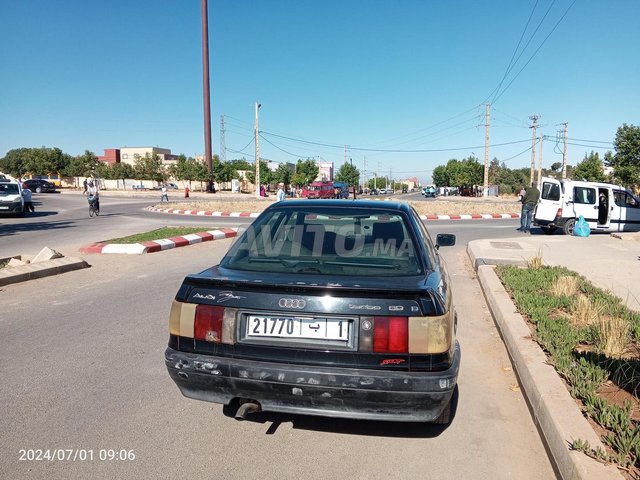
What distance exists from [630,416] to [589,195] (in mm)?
14506

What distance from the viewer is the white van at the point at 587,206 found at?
49.4 feet

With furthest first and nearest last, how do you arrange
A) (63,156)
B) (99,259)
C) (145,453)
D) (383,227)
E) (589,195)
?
(63,156)
(589,195)
(99,259)
(383,227)
(145,453)

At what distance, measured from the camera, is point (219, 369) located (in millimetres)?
2643

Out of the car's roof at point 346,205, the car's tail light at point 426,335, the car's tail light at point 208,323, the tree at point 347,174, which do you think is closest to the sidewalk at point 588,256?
the car's roof at point 346,205

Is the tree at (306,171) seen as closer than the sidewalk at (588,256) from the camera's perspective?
No

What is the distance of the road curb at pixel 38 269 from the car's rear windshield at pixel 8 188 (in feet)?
51.1

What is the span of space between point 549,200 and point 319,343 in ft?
49.8

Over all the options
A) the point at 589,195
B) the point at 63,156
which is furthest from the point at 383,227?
the point at 63,156

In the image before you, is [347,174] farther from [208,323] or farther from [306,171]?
[208,323]

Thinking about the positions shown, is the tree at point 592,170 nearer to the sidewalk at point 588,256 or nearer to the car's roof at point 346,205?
the sidewalk at point 588,256

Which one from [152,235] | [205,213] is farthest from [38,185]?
[152,235]

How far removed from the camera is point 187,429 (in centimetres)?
302

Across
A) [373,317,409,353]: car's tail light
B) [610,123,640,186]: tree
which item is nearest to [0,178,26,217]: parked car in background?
[373,317,409,353]: car's tail light

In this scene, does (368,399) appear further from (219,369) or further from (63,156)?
(63,156)
